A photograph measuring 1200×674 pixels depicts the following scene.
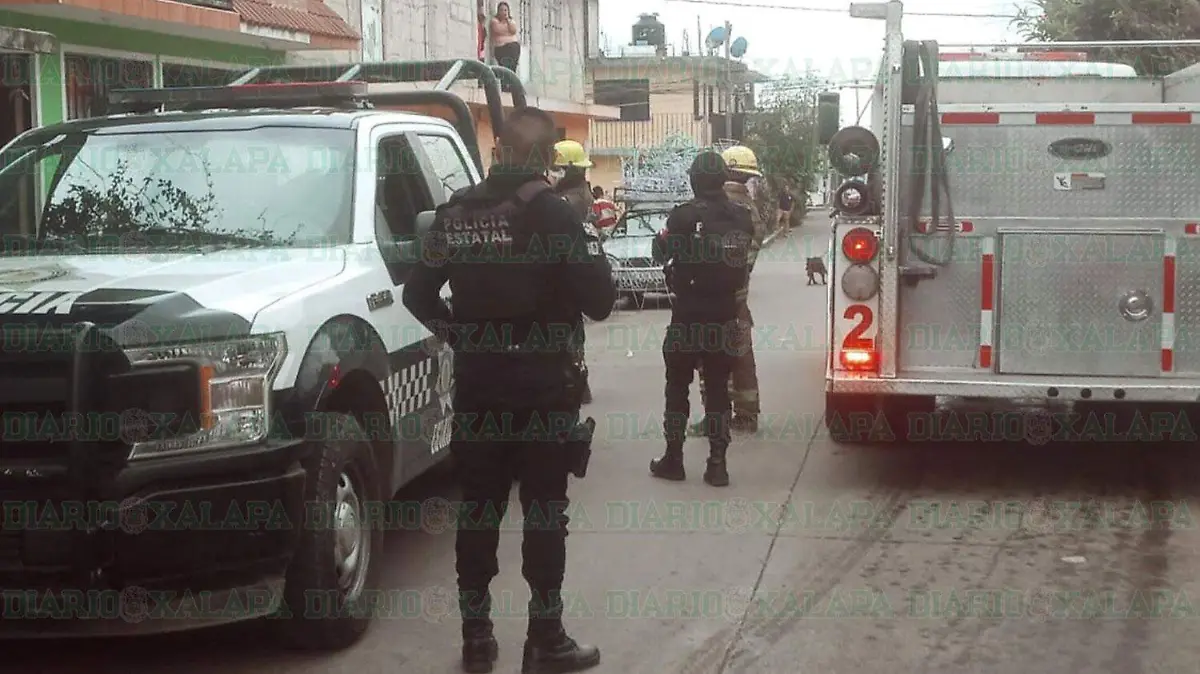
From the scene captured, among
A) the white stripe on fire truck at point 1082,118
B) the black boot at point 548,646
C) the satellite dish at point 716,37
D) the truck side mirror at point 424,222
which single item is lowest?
the black boot at point 548,646

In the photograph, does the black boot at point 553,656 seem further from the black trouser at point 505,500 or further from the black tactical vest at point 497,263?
the black tactical vest at point 497,263

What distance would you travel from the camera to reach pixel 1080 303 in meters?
7.27

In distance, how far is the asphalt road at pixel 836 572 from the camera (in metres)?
5.00

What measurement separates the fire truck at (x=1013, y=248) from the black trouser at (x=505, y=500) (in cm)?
307

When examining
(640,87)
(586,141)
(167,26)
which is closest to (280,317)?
(167,26)

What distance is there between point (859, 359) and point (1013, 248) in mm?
1002

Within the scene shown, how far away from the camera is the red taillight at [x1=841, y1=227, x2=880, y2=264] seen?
7.40 metres

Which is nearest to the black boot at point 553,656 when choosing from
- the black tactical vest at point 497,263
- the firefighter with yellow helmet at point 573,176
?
the black tactical vest at point 497,263

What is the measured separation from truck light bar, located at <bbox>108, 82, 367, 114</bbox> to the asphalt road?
217 cm

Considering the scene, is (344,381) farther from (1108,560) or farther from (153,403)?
(1108,560)

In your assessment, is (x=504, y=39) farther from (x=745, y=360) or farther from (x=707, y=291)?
(x=707, y=291)

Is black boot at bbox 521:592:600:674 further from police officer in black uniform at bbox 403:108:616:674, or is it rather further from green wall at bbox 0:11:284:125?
green wall at bbox 0:11:284:125

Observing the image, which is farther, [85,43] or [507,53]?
[507,53]

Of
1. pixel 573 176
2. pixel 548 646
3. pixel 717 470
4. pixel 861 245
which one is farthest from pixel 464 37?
pixel 548 646
